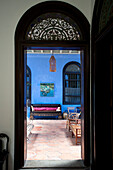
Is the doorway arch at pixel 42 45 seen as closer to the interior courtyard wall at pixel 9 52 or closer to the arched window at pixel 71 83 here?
the interior courtyard wall at pixel 9 52

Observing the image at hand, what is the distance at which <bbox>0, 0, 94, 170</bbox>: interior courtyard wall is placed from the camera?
125 inches

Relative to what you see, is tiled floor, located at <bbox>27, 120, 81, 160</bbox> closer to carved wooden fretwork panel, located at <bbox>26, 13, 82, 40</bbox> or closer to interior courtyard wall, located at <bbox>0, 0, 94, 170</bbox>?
interior courtyard wall, located at <bbox>0, 0, 94, 170</bbox>

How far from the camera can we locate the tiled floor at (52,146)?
4105mm

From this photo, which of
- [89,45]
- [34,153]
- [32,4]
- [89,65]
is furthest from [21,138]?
[32,4]

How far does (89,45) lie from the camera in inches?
127

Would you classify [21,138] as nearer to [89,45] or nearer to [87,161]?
[87,161]

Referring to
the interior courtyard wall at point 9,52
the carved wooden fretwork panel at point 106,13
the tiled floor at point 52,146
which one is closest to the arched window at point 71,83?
the tiled floor at point 52,146

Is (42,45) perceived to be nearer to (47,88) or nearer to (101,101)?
(101,101)

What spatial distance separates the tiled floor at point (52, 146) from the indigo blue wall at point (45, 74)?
13.5ft

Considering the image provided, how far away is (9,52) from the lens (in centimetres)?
318

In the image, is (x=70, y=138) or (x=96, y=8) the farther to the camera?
(x=70, y=138)

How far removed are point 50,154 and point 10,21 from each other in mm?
3304

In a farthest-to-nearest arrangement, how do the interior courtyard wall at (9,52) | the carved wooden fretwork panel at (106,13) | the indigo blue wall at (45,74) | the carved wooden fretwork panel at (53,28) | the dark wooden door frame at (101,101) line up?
the indigo blue wall at (45,74)
the carved wooden fretwork panel at (53,28)
the interior courtyard wall at (9,52)
the dark wooden door frame at (101,101)
the carved wooden fretwork panel at (106,13)

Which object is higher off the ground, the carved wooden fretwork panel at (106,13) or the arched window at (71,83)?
the carved wooden fretwork panel at (106,13)
